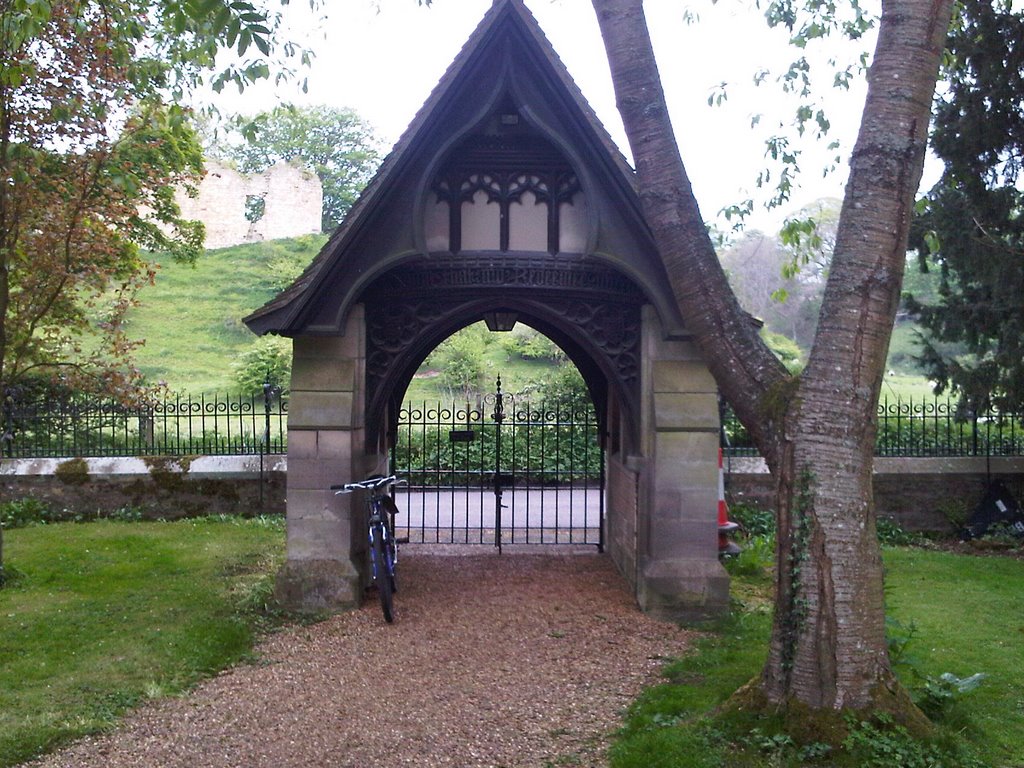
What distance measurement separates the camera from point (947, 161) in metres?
12.4

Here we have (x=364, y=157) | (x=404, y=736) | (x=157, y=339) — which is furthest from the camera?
(x=364, y=157)

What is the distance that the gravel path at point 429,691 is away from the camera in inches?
225

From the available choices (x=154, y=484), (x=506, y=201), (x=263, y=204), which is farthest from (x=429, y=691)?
(x=263, y=204)

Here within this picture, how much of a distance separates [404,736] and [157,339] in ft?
128

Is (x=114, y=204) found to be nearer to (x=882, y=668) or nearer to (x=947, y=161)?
(x=882, y=668)

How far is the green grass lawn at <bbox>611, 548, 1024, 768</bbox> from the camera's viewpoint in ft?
17.0

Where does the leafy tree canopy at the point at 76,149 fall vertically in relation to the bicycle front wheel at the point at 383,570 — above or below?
above

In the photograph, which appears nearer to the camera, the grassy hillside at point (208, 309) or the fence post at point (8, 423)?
the fence post at point (8, 423)

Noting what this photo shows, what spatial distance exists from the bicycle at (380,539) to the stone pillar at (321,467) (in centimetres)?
20

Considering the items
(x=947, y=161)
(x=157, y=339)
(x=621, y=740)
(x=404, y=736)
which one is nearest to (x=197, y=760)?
(x=404, y=736)

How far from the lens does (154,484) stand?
1395 centimetres

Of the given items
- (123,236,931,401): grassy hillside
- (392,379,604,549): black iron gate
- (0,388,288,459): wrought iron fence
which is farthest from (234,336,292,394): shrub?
(0,388,288,459): wrought iron fence

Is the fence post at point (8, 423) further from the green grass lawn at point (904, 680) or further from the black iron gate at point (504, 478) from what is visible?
the green grass lawn at point (904, 680)

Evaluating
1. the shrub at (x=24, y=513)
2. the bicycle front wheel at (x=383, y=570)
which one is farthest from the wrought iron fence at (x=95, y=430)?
the bicycle front wheel at (x=383, y=570)
